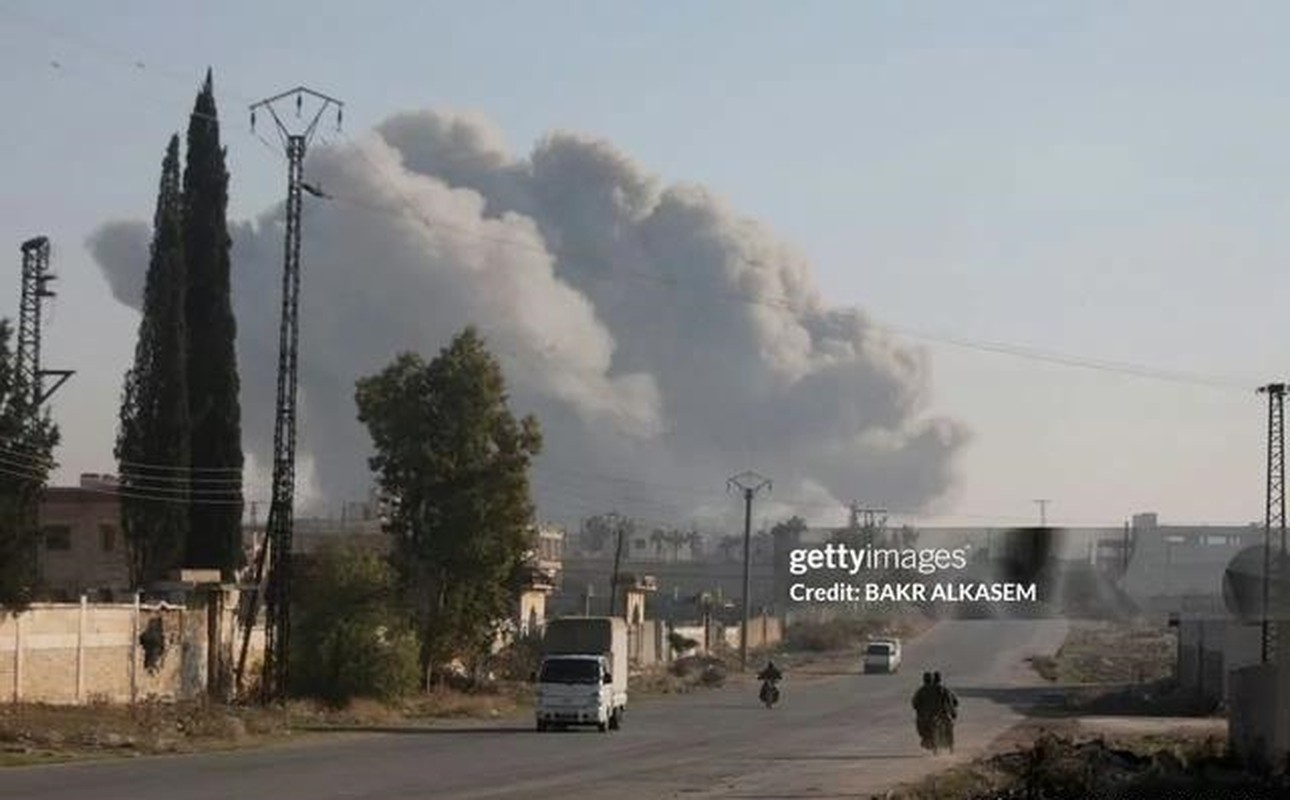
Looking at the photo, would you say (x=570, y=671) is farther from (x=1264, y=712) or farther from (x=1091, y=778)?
(x=1091, y=778)

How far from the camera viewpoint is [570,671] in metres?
56.1

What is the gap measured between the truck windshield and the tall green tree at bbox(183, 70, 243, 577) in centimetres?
2353

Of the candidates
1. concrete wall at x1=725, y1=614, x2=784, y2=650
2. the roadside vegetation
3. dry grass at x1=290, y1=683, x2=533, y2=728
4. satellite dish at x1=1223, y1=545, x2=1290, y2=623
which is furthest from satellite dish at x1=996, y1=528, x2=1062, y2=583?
the roadside vegetation

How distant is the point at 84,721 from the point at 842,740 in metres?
17.5

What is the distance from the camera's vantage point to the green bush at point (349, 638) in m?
63.9

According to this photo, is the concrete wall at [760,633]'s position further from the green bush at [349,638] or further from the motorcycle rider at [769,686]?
the green bush at [349,638]

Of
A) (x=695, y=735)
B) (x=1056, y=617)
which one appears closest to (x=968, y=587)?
(x=1056, y=617)

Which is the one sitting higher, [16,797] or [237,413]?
[237,413]

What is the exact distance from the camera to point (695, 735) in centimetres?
5409

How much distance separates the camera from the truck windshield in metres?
55.9

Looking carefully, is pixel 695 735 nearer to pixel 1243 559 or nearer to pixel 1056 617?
pixel 1243 559

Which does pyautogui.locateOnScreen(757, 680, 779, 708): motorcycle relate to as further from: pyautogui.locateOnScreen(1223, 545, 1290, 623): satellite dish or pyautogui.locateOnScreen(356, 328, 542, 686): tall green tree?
pyautogui.locateOnScreen(1223, 545, 1290, 623): satellite dish

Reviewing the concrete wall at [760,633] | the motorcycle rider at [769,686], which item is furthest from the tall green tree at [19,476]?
the concrete wall at [760,633]

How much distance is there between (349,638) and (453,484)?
10.9 m
